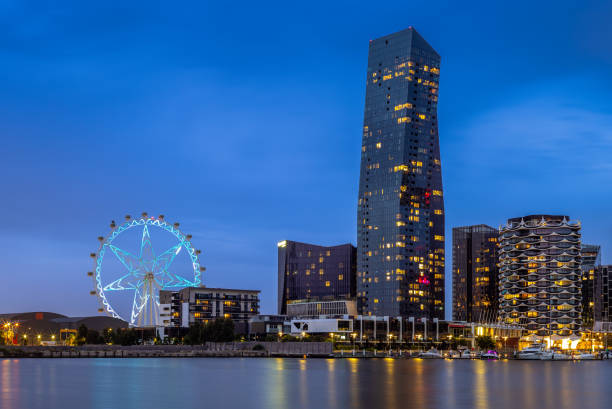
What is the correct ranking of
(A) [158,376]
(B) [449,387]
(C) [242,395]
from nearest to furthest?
(C) [242,395]
(B) [449,387]
(A) [158,376]

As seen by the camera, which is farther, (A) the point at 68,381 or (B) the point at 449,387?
(A) the point at 68,381

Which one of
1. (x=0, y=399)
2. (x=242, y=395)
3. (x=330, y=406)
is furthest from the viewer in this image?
(x=242, y=395)

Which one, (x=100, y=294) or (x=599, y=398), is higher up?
(x=100, y=294)

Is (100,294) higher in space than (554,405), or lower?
higher

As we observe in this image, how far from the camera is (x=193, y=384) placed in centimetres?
9619

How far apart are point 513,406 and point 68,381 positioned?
60010mm

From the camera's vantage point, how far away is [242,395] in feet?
267

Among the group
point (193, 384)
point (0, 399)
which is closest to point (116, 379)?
point (193, 384)

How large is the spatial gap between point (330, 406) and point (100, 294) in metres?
118

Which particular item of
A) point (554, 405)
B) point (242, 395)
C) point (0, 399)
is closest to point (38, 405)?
point (0, 399)

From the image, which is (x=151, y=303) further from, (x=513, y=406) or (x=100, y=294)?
(x=513, y=406)

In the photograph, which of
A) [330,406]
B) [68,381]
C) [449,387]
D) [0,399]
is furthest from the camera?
[68,381]

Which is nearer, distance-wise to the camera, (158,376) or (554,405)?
(554,405)

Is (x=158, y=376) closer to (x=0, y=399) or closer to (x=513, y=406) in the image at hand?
(x=0, y=399)
